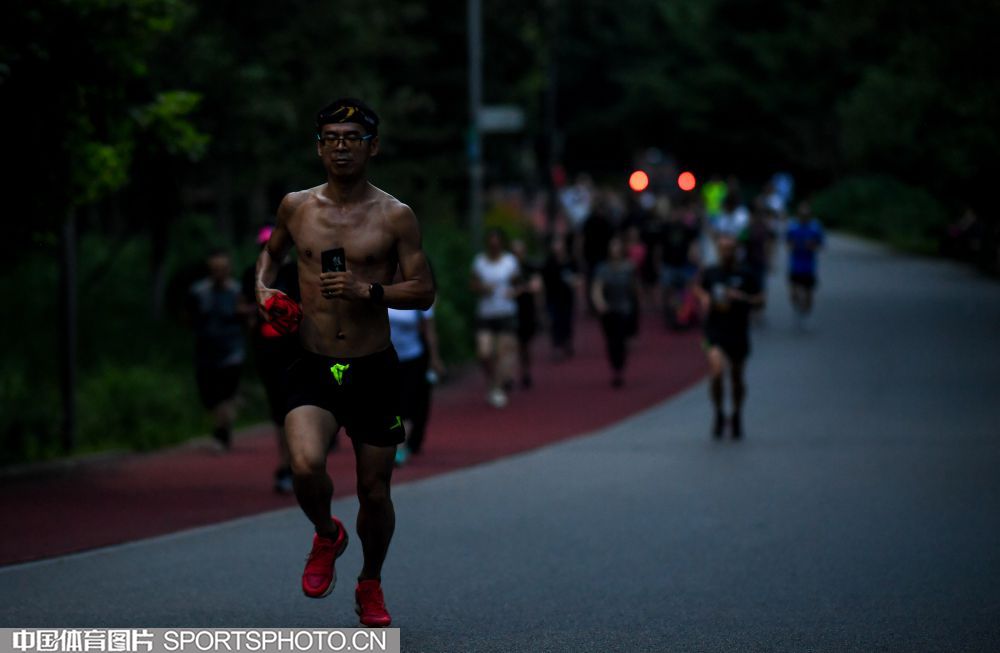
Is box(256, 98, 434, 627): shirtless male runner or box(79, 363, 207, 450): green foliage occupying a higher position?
box(256, 98, 434, 627): shirtless male runner

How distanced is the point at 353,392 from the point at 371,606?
87cm

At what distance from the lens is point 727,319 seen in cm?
1510

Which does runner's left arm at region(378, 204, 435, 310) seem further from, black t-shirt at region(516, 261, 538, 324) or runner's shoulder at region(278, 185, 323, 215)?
black t-shirt at region(516, 261, 538, 324)

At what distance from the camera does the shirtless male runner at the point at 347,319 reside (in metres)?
6.78

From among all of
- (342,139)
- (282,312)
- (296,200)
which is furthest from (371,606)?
(342,139)

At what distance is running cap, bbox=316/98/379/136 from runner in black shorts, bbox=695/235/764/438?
28.1 feet

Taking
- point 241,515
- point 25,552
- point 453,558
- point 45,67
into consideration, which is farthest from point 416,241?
point 45,67

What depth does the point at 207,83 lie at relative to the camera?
2167cm

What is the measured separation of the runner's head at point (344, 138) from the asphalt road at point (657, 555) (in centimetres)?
→ 191

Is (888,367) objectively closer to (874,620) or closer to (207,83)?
(207,83)

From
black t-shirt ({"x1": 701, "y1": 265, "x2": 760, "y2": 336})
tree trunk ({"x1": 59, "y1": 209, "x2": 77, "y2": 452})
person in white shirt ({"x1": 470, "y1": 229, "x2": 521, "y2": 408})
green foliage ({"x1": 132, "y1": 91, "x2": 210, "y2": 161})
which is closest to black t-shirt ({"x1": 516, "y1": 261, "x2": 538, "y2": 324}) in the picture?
person in white shirt ({"x1": 470, "y1": 229, "x2": 521, "y2": 408})

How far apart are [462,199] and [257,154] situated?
16350 mm

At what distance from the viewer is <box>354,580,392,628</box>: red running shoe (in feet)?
22.9

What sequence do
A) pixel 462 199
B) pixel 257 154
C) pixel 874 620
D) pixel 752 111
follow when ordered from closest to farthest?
pixel 874 620 → pixel 257 154 → pixel 462 199 → pixel 752 111
